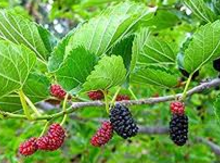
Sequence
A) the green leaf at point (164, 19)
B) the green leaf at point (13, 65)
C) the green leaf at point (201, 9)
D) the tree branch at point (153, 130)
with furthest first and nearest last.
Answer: the tree branch at point (153, 130), the green leaf at point (164, 19), the green leaf at point (201, 9), the green leaf at point (13, 65)

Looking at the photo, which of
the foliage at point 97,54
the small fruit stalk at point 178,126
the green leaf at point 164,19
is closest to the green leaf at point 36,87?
the foliage at point 97,54

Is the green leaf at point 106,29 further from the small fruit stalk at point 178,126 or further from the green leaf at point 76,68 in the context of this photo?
the small fruit stalk at point 178,126

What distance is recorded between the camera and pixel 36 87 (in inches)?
35.5

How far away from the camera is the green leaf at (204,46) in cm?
82

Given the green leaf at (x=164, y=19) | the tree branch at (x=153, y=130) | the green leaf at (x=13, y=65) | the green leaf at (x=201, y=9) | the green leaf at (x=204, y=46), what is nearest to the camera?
the green leaf at (x=13, y=65)

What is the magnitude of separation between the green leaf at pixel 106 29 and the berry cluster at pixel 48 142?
0.54ft

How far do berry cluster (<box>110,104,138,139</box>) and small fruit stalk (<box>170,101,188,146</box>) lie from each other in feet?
0.34

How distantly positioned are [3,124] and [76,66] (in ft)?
5.67

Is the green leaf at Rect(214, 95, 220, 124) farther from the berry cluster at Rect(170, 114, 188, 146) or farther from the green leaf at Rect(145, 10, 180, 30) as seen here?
the green leaf at Rect(145, 10, 180, 30)

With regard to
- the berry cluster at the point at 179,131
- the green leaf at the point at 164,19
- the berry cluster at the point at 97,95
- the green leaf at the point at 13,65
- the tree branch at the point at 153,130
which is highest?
the green leaf at the point at 13,65

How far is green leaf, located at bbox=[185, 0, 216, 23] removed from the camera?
3.05ft

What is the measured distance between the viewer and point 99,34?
0.78m

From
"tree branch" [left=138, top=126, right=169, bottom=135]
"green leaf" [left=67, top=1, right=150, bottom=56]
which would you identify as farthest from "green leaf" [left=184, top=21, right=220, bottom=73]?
"tree branch" [left=138, top=126, right=169, bottom=135]

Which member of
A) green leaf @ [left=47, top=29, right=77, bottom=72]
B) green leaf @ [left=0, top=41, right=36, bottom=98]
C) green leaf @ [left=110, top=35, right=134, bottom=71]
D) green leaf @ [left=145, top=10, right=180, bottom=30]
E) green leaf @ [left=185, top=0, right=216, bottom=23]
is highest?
green leaf @ [left=0, top=41, right=36, bottom=98]
